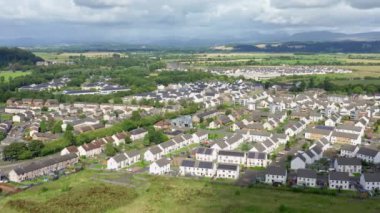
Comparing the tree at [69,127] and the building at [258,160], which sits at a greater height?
the tree at [69,127]

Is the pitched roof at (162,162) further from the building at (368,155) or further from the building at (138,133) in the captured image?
the building at (368,155)

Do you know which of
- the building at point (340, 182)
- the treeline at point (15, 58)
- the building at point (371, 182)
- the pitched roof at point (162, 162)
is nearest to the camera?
the building at point (371, 182)

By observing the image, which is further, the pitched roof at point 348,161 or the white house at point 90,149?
the white house at point 90,149

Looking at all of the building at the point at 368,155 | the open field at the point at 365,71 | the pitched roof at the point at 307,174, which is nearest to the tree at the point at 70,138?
the pitched roof at the point at 307,174

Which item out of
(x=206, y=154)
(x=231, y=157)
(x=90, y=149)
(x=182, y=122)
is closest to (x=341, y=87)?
(x=182, y=122)

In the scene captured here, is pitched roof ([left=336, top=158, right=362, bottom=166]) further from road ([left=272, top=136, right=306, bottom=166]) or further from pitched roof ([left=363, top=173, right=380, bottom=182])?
road ([left=272, top=136, right=306, bottom=166])

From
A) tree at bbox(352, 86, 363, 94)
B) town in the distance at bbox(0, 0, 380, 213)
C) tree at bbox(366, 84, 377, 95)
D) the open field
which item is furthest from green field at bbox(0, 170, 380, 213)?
the open field

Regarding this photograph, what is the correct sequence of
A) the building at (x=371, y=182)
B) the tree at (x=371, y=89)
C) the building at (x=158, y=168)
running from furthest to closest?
1. the tree at (x=371, y=89)
2. the building at (x=158, y=168)
3. the building at (x=371, y=182)

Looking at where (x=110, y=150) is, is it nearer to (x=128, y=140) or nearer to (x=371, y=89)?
(x=128, y=140)
